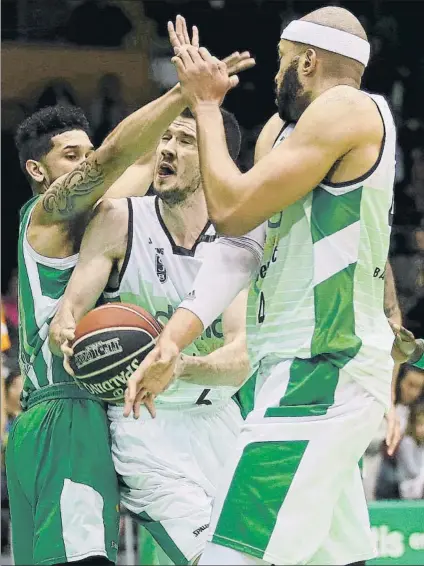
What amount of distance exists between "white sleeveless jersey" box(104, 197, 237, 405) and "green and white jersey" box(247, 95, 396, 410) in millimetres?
995

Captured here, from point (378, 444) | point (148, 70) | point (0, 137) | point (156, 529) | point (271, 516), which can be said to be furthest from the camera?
point (378, 444)

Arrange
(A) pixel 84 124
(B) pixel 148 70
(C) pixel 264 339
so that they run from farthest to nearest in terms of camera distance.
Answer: (B) pixel 148 70 → (A) pixel 84 124 → (C) pixel 264 339

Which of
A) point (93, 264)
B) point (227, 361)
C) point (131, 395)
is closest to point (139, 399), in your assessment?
point (131, 395)

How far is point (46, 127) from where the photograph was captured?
4.64 metres

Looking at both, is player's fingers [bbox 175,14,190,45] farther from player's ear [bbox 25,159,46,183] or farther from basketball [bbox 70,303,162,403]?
player's ear [bbox 25,159,46,183]

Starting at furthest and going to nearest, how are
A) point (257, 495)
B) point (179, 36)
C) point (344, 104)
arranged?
1. point (179, 36)
2. point (344, 104)
3. point (257, 495)

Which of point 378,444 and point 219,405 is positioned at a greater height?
point 219,405

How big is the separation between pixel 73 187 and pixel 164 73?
1353 millimetres

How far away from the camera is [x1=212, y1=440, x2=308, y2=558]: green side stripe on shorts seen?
310 cm

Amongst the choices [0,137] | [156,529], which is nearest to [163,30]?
[0,137]

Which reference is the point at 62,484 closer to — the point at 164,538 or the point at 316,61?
the point at 164,538

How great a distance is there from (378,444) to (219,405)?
2.82m

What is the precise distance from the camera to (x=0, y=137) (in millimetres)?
5848

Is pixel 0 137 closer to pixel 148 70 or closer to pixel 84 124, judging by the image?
pixel 148 70
